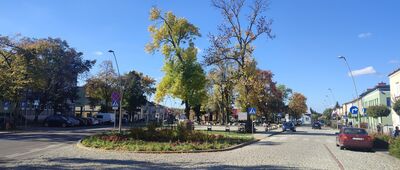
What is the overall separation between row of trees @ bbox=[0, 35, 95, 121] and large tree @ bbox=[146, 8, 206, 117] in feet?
43.9

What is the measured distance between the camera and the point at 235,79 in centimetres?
4591

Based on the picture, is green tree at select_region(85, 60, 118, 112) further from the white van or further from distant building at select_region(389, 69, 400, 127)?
distant building at select_region(389, 69, 400, 127)

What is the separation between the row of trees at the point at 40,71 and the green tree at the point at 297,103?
81.9 m

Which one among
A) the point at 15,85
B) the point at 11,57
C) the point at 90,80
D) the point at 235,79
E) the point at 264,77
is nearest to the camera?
the point at 15,85

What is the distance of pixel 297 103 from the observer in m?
134

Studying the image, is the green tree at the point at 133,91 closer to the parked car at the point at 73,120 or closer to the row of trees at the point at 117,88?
the row of trees at the point at 117,88

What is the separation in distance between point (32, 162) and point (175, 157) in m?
5.29

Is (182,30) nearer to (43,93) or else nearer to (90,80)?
(43,93)

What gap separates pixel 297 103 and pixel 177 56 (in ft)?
302

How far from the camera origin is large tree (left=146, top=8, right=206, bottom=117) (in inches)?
1892

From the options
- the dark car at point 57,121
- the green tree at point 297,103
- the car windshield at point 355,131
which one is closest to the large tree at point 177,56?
the dark car at point 57,121

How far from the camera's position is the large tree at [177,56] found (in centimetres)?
4806

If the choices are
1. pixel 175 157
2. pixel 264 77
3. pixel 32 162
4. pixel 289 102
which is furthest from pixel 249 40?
pixel 289 102

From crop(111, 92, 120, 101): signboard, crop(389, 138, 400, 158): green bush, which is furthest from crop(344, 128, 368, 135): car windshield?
crop(111, 92, 120, 101): signboard
